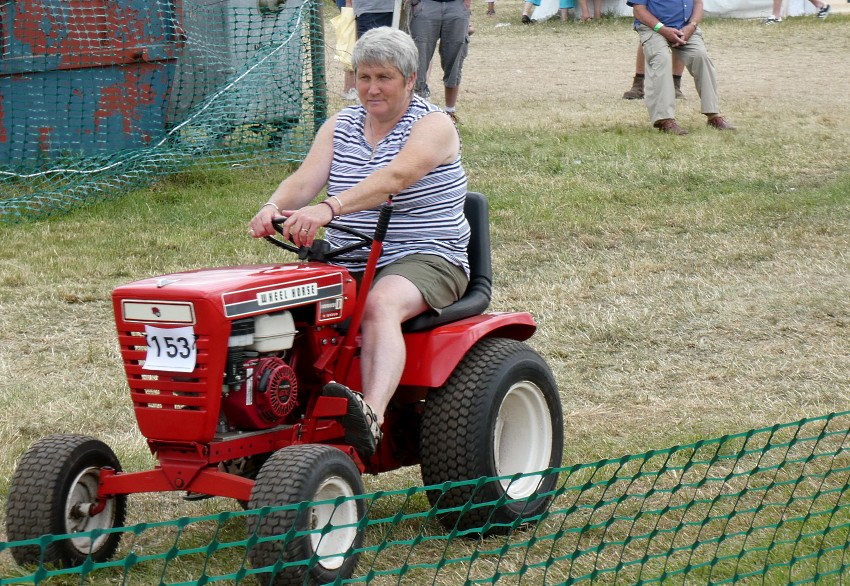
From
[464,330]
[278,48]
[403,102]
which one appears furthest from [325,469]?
[278,48]

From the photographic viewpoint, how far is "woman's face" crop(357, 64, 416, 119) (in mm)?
3539

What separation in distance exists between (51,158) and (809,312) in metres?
5.83

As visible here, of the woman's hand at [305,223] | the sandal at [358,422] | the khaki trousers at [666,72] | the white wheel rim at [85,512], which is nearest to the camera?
the white wheel rim at [85,512]

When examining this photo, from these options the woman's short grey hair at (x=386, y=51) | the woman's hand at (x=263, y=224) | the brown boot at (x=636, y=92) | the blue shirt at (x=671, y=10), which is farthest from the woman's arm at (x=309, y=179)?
the brown boot at (x=636, y=92)

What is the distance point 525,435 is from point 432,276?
650 millimetres

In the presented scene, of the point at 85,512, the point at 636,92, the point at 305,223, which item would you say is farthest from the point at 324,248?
the point at 636,92

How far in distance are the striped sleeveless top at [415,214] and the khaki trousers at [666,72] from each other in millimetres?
7393

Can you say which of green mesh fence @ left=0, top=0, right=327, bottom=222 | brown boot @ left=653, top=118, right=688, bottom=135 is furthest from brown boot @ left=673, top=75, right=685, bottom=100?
green mesh fence @ left=0, top=0, right=327, bottom=222

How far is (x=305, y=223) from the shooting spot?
3.20 meters

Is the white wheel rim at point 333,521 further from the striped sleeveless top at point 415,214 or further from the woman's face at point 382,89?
the woman's face at point 382,89

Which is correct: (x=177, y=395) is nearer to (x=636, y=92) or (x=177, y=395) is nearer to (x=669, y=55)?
(x=669, y=55)

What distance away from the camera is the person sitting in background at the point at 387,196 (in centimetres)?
323

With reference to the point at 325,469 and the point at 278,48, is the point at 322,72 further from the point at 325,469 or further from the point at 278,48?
the point at 325,469

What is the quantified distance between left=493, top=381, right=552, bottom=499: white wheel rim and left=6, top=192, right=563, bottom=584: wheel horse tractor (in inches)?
1.5
